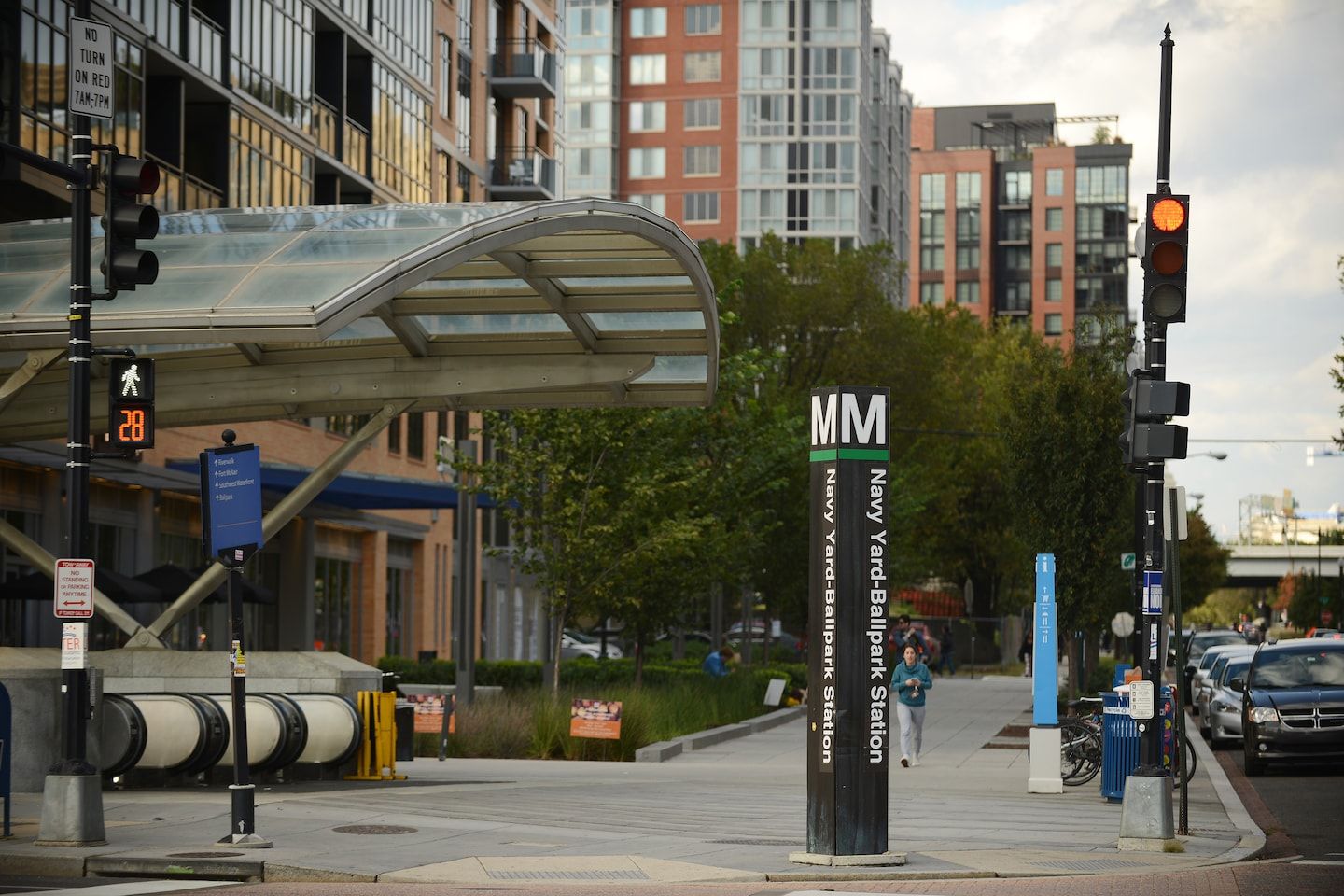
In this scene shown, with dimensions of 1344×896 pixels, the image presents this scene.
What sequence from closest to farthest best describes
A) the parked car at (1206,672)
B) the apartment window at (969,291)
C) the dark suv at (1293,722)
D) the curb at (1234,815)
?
the curb at (1234,815) < the dark suv at (1293,722) < the parked car at (1206,672) < the apartment window at (969,291)

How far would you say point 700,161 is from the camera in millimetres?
111188

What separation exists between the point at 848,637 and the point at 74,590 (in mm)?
6037

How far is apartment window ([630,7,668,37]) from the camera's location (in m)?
112

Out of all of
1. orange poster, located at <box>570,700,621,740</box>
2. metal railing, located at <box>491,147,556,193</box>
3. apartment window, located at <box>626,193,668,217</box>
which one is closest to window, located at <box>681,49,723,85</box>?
apartment window, located at <box>626,193,668,217</box>

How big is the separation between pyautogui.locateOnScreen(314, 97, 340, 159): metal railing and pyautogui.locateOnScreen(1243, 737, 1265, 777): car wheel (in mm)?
28489

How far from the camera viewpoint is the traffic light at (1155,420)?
631 inches

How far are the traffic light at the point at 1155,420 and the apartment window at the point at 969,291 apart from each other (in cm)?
13901

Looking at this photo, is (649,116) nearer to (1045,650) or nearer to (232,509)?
(1045,650)

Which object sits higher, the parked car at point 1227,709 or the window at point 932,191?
the window at point 932,191

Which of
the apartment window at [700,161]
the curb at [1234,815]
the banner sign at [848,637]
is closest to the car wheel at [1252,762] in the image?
the curb at [1234,815]

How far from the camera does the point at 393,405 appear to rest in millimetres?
23984

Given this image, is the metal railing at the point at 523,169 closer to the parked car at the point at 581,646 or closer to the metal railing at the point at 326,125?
the parked car at the point at 581,646

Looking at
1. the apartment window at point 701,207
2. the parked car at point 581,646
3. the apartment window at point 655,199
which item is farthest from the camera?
the apartment window at point 655,199

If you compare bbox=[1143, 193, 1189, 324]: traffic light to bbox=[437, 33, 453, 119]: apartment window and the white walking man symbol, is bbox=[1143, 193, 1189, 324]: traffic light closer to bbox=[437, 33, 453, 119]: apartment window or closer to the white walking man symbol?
the white walking man symbol
